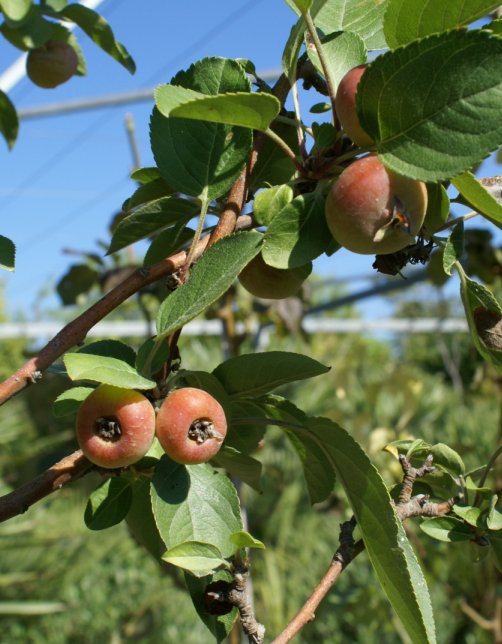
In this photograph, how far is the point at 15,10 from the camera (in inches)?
29.8

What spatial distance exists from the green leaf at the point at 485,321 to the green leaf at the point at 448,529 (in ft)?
0.47

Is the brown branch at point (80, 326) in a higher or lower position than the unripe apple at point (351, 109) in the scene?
lower

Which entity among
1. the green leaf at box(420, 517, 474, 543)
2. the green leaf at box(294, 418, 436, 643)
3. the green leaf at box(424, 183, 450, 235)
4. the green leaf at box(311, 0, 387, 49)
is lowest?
the green leaf at box(420, 517, 474, 543)

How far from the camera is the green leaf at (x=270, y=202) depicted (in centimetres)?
52

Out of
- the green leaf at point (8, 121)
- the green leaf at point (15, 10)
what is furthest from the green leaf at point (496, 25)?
the green leaf at point (8, 121)

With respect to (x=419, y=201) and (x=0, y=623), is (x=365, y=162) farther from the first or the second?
(x=0, y=623)

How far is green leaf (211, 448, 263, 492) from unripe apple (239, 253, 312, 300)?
125 mm

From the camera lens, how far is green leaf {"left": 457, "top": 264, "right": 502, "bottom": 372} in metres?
0.51

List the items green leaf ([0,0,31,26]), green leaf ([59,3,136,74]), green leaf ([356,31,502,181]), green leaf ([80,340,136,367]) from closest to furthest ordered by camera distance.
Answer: green leaf ([356,31,502,181]) < green leaf ([80,340,136,367]) < green leaf ([0,0,31,26]) < green leaf ([59,3,136,74])

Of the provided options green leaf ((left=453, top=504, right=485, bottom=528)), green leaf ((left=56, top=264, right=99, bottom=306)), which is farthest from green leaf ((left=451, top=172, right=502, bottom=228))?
green leaf ((left=56, top=264, right=99, bottom=306))

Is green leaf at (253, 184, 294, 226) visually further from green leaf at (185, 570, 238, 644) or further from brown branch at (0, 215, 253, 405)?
green leaf at (185, 570, 238, 644)

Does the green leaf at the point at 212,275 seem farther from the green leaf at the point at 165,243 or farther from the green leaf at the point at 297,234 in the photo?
the green leaf at the point at 165,243

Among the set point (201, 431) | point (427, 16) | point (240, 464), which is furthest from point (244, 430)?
point (427, 16)

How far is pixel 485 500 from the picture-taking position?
632 millimetres
